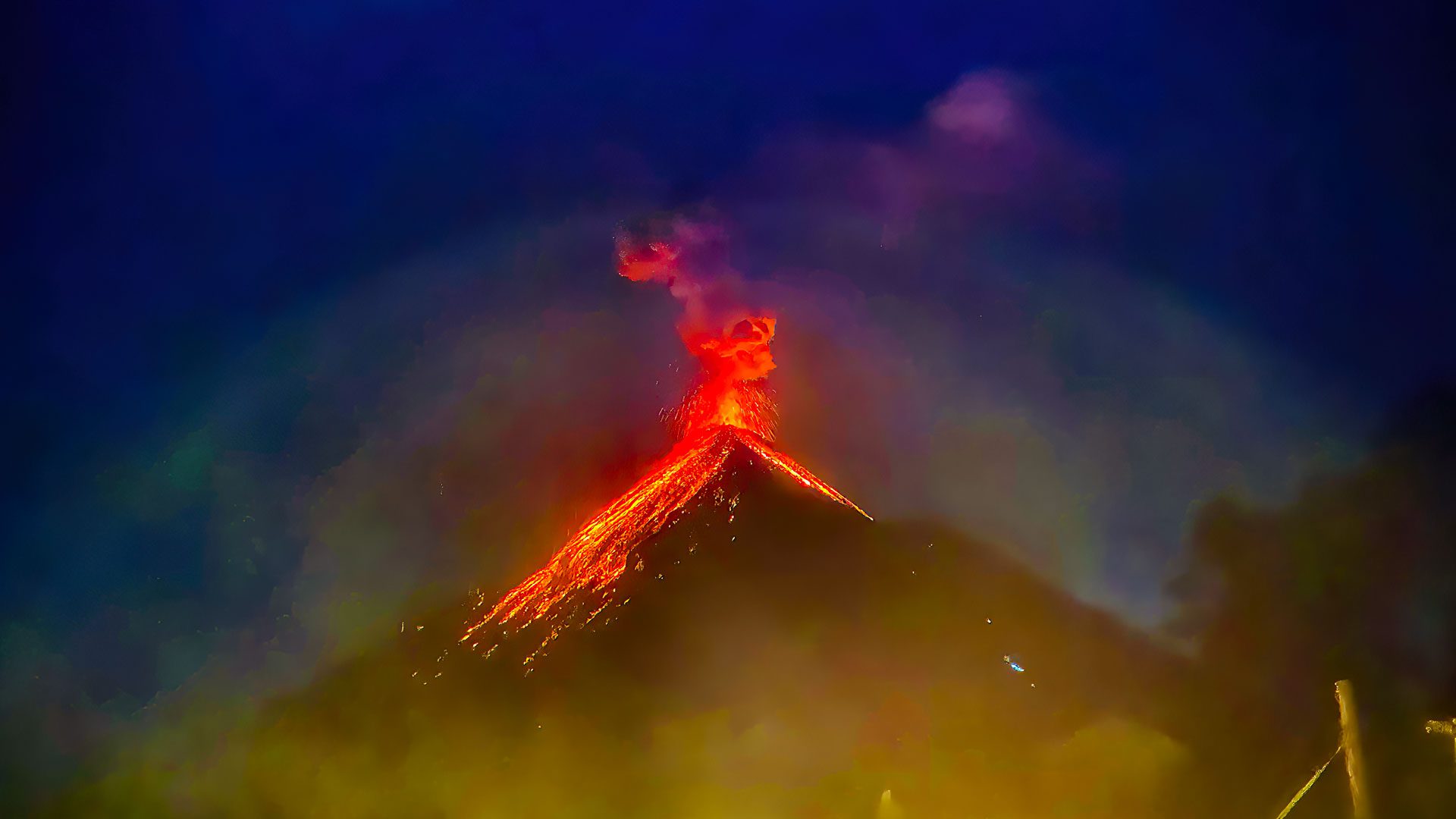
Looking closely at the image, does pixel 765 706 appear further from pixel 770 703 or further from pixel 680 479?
pixel 680 479

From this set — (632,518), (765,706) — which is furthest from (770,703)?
(632,518)

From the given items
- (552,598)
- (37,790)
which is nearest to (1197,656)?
(552,598)

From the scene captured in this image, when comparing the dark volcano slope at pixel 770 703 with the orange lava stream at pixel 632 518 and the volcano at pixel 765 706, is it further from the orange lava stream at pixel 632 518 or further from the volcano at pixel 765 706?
the orange lava stream at pixel 632 518

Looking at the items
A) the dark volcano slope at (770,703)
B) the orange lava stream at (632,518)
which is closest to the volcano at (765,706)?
the dark volcano slope at (770,703)

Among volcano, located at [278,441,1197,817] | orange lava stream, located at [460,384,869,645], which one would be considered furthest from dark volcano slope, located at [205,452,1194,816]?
orange lava stream, located at [460,384,869,645]

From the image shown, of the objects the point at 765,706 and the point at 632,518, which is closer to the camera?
the point at 765,706
